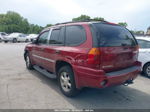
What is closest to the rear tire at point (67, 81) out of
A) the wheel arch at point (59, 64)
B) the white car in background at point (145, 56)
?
the wheel arch at point (59, 64)

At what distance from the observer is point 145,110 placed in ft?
10.4

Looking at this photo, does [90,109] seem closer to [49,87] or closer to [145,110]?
[145,110]

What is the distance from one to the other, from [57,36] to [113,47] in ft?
5.74

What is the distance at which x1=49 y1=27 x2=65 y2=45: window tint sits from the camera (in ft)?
12.8

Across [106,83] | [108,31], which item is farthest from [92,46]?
[106,83]

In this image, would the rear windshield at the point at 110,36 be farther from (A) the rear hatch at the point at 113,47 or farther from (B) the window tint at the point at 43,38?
(B) the window tint at the point at 43,38

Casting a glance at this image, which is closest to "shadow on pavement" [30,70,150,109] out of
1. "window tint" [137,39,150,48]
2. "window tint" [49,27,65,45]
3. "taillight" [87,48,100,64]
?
"taillight" [87,48,100,64]

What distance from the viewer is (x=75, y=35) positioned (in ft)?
11.4

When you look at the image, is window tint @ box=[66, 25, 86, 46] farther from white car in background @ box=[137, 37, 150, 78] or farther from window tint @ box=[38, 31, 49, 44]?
white car in background @ box=[137, 37, 150, 78]

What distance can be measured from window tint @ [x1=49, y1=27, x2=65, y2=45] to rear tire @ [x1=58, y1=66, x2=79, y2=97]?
0.78 meters

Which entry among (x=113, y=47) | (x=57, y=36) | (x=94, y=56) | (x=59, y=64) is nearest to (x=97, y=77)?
(x=94, y=56)

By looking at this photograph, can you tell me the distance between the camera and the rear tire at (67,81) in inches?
137

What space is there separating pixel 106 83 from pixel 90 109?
724 millimetres

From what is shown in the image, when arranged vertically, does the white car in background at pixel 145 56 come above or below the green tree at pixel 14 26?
below
